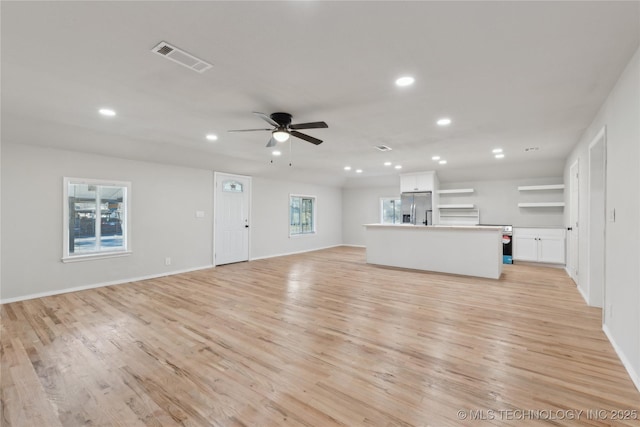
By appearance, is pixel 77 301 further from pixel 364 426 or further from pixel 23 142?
pixel 364 426

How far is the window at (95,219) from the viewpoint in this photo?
4836 millimetres

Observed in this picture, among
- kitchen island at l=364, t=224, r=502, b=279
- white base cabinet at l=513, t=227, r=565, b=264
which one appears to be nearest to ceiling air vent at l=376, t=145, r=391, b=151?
kitchen island at l=364, t=224, r=502, b=279

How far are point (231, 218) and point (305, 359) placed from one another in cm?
540

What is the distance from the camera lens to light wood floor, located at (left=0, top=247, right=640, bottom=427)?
1.89 metres

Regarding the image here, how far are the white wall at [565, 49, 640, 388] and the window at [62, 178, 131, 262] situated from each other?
22.4 feet

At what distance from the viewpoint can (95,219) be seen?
5156mm

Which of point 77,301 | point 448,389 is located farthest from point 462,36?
point 77,301

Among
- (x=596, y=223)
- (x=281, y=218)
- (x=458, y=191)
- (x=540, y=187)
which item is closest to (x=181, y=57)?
(x=596, y=223)

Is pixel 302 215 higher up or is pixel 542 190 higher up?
pixel 542 190

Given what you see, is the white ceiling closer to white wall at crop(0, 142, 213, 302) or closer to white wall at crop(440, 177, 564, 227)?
white wall at crop(0, 142, 213, 302)

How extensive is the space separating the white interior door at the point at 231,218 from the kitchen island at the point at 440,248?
3.28 m

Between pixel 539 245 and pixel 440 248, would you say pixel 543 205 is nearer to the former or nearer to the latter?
pixel 539 245

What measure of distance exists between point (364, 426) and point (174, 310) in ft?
10.0

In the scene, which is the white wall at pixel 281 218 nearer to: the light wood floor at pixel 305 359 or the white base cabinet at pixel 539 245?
the light wood floor at pixel 305 359
